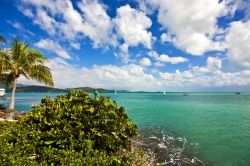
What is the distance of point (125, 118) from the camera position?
8.80 meters

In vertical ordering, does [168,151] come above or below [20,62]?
below

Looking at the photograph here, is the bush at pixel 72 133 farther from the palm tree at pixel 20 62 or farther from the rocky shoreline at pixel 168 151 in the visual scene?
the palm tree at pixel 20 62

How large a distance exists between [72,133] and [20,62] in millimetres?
19589

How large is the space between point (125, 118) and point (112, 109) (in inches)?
29.1

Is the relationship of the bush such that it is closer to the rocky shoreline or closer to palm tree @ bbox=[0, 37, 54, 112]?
the rocky shoreline

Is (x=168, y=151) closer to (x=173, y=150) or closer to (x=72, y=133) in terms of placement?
(x=173, y=150)

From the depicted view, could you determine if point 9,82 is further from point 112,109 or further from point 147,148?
point 112,109

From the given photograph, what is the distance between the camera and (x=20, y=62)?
23.8 metres

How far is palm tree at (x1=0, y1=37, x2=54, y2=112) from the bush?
17243mm

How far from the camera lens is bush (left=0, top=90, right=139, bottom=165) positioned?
6.23 meters

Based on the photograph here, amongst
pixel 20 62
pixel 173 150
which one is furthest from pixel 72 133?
pixel 20 62

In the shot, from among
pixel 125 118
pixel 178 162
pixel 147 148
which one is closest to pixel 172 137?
pixel 147 148

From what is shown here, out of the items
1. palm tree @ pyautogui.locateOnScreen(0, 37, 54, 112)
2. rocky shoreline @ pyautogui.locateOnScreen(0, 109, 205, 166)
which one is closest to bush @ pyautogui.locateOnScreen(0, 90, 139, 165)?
rocky shoreline @ pyautogui.locateOnScreen(0, 109, 205, 166)

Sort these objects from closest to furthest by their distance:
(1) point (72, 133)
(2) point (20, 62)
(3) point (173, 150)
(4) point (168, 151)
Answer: (1) point (72, 133) < (4) point (168, 151) < (3) point (173, 150) < (2) point (20, 62)
